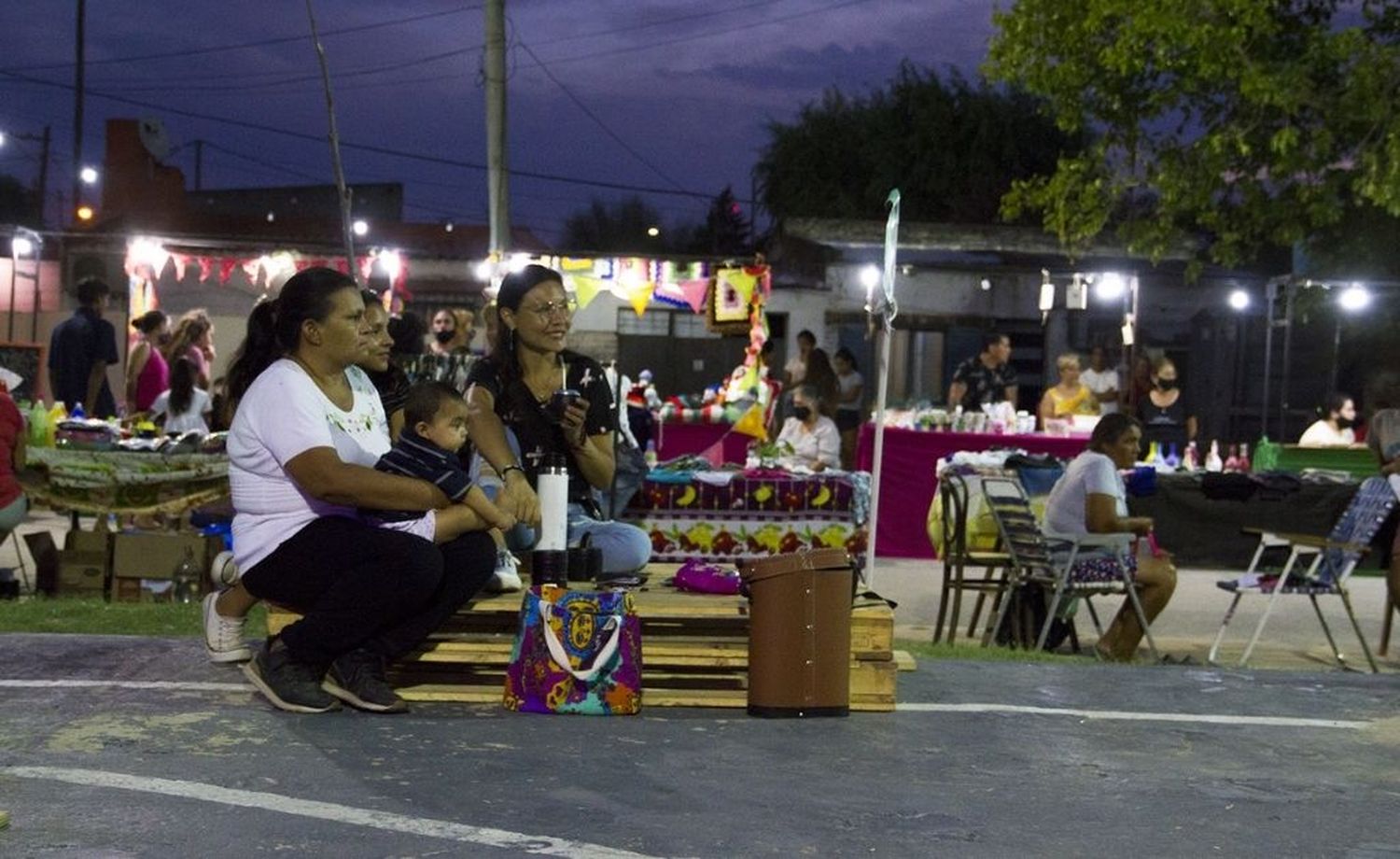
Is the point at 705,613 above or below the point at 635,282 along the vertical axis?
below

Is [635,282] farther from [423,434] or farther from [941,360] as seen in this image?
[423,434]

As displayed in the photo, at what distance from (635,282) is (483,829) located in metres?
15.6

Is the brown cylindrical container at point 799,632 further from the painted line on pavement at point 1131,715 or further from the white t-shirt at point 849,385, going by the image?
the white t-shirt at point 849,385

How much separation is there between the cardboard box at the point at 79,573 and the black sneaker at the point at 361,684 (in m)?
5.30

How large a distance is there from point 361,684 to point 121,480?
18.6 ft

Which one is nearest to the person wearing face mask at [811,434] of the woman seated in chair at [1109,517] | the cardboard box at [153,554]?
the woman seated in chair at [1109,517]

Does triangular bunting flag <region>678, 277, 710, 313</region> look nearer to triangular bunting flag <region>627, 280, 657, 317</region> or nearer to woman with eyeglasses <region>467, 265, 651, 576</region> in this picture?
triangular bunting flag <region>627, 280, 657, 317</region>

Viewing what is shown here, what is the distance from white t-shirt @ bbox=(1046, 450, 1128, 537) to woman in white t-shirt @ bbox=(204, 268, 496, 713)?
4.62 m

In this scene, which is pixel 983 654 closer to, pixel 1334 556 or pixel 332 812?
pixel 1334 556

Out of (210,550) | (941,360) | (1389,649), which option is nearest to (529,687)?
(210,550)

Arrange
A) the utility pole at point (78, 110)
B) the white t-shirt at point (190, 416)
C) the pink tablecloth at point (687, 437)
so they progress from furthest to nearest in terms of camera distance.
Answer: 1. the utility pole at point (78, 110)
2. the pink tablecloth at point (687, 437)
3. the white t-shirt at point (190, 416)

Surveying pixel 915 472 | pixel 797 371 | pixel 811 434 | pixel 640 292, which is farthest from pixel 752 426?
pixel 811 434

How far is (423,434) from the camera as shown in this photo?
229 inches

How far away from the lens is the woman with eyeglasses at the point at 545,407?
22.3 ft
